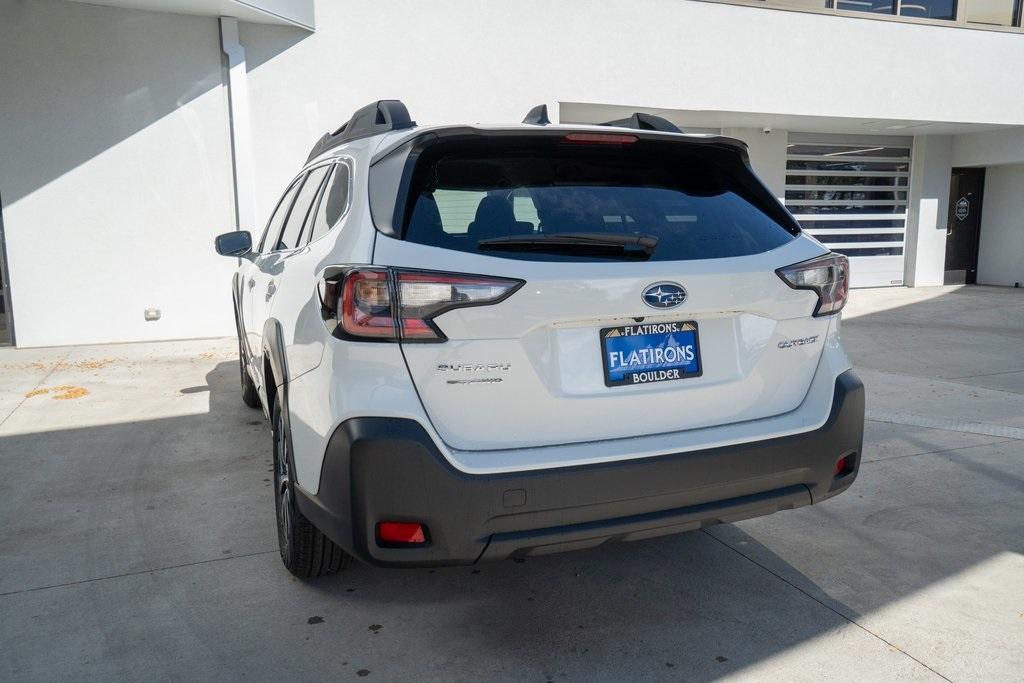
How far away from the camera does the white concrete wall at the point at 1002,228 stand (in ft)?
51.3

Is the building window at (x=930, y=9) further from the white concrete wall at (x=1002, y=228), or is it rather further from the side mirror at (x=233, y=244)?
the side mirror at (x=233, y=244)

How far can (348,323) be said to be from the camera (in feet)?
7.87

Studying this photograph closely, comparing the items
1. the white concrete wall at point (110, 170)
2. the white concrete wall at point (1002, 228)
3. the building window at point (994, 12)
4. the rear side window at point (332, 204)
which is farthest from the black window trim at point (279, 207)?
the white concrete wall at point (1002, 228)

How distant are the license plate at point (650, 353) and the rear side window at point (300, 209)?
1.71 meters

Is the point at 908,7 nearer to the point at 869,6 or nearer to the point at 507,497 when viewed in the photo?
the point at 869,6

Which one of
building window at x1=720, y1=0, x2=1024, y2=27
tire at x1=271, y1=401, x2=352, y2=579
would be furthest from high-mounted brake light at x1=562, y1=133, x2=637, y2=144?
building window at x1=720, y1=0, x2=1024, y2=27

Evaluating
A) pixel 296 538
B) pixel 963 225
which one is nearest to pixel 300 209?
pixel 296 538

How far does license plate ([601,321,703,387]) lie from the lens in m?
2.50

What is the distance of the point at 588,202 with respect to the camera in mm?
2732

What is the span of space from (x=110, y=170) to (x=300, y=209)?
6.35 metres

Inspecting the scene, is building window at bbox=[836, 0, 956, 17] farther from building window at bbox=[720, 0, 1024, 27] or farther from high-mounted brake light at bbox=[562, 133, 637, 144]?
high-mounted brake light at bbox=[562, 133, 637, 144]

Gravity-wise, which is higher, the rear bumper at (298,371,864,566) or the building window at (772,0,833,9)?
the building window at (772,0,833,9)

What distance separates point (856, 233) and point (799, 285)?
537 inches

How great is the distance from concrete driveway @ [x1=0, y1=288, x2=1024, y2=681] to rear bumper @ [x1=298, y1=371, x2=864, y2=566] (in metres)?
0.55
